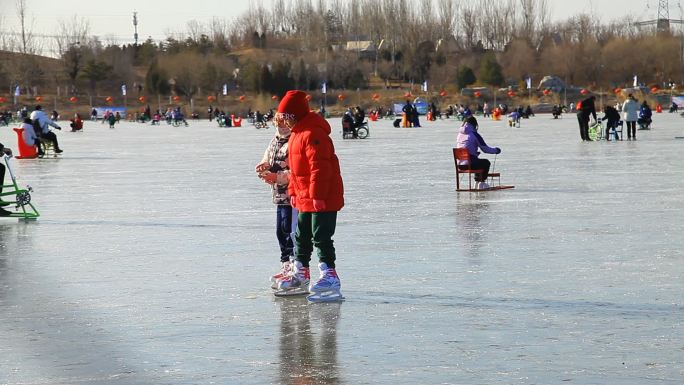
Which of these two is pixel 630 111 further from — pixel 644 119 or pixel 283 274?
pixel 283 274

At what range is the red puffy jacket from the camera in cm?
717

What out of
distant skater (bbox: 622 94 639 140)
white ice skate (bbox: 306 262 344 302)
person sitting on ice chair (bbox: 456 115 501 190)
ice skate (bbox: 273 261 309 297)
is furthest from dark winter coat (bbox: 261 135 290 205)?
distant skater (bbox: 622 94 639 140)

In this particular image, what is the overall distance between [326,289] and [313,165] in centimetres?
75

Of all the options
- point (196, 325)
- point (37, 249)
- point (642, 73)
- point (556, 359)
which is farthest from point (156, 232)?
point (642, 73)

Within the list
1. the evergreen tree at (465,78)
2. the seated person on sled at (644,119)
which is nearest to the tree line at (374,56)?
the evergreen tree at (465,78)

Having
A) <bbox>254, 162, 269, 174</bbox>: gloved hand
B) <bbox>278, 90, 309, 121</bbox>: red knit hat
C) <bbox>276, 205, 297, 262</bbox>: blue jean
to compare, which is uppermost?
<bbox>278, 90, 309, 121</bbox>: red knit hat

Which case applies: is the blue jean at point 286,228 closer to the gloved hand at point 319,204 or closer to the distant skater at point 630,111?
the gloved hand at point 319,204

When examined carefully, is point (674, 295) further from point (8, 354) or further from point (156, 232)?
point (156, 232)

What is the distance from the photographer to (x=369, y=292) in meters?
7.43

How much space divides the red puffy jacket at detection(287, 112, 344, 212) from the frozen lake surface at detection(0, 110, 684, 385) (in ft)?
2.09

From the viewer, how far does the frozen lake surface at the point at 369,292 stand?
5355 mm

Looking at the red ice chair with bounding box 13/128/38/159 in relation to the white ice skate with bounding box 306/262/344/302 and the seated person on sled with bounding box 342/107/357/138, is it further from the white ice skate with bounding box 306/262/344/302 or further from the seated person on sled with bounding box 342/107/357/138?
the white ice skate with bounding box 306/262/344/302

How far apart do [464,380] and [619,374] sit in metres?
0.67

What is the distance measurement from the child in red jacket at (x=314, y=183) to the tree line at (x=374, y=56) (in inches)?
3832
